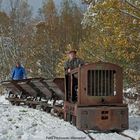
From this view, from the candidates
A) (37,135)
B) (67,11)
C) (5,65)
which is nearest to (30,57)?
(5,65)

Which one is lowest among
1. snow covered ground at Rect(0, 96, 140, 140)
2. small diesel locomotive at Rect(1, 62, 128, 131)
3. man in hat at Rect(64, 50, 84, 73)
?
snow covered ground at Rect(0, 96, 140, 140)

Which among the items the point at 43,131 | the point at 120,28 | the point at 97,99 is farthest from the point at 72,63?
the point at 43,131

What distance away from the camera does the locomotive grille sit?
41.1 ft

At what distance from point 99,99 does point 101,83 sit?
0.44 metres

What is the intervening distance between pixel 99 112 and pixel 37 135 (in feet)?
7.42

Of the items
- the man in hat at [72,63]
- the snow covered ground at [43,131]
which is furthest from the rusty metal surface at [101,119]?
the man in hat at [72,63]

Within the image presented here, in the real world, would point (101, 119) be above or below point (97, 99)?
below

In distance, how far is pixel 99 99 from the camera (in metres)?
12.5

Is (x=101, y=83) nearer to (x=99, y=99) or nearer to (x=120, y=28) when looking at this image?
(x=99, y=99)

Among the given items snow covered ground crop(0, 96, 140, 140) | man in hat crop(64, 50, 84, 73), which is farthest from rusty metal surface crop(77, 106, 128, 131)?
man in hat crop(64, 50, 84, 73)

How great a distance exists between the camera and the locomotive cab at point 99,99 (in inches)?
476

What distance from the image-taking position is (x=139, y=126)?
12672 mm

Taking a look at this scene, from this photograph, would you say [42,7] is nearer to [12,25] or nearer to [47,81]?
[12,25]

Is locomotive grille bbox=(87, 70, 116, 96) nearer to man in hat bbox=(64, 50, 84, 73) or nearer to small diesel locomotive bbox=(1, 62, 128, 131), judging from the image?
small diesel locomotive bbox=(1, 62, 128, 131)
